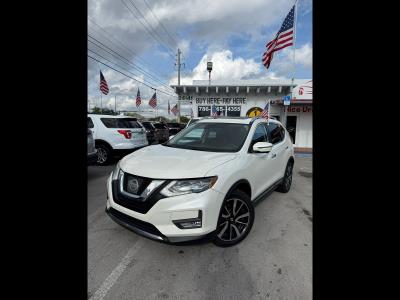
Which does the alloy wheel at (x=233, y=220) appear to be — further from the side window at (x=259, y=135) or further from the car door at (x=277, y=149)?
the car door at (x=277, y=149)

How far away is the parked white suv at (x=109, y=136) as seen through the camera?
309 inches

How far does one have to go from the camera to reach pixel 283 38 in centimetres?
898

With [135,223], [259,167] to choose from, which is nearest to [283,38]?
[259,167]

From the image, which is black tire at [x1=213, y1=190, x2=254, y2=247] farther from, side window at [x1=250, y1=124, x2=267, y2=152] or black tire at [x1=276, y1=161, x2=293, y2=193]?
black tire at [x1=276, y1=161, x2=293, y2=193]

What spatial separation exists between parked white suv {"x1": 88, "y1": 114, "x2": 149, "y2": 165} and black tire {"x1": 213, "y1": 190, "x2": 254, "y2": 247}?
234 inches

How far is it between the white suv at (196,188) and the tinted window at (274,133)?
590 mm

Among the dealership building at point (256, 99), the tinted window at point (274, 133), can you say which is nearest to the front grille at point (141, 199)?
the tinted window at point (274, 133)

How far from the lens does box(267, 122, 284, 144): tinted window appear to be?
14.4 ft

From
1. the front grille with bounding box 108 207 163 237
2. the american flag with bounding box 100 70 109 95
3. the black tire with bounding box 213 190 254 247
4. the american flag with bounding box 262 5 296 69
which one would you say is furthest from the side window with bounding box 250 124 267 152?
the american flag with bounding box 100 70 109 95

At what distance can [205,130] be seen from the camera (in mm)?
4172

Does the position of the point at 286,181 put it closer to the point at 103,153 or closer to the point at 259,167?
the point at 259,167

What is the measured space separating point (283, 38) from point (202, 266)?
9247 mm
